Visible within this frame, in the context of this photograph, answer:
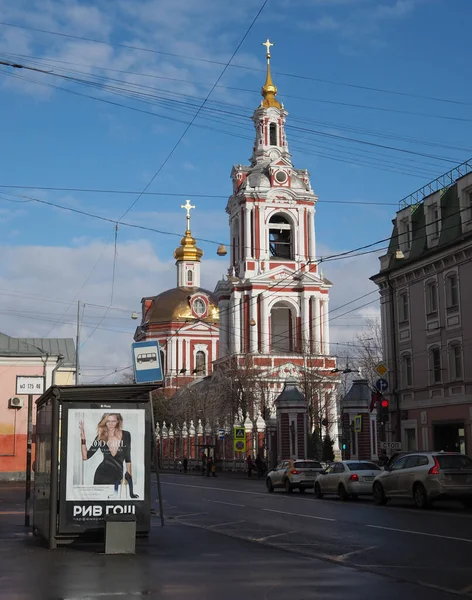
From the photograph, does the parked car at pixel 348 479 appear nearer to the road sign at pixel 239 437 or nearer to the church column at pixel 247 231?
the road sign at pixel 239 437

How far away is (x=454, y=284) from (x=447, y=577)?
2904cm

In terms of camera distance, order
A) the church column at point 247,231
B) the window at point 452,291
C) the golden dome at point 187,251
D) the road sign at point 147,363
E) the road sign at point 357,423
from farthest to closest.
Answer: the golden dome at point 187,251, the church column at point 247,231, the road sign at point 357,423, the window at point 452,291, the road sign at point 147,363

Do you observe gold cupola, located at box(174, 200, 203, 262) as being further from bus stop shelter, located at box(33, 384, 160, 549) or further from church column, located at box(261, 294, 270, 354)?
bus stop shelter, located at box(33, 384, 160, 549)

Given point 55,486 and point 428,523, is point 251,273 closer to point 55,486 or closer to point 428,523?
point 428,523

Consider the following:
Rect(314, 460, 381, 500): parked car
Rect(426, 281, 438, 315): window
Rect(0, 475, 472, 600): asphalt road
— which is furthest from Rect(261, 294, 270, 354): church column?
Rect(0, 475, 472, 600): asphalt road

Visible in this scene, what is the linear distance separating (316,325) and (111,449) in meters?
64.2

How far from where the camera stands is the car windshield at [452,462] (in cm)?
2384

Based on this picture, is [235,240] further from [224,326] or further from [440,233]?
[440,233]

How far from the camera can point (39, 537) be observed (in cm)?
1589

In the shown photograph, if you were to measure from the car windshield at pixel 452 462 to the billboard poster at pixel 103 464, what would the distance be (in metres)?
11.6

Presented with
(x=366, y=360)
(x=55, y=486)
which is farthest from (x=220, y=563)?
(x=366, y=360)

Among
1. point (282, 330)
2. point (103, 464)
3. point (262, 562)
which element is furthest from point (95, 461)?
point (282, 330)

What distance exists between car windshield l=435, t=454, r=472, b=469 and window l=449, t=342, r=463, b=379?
1507 cm

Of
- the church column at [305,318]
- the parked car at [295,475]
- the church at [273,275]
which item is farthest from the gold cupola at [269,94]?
the parked car at [295,475]
